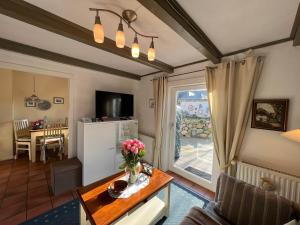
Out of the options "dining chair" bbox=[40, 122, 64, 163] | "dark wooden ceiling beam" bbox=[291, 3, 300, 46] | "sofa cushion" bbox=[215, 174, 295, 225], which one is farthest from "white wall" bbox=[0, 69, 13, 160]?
"dark wooden ceiling beam" bbox=[291, 3, 300, 46]

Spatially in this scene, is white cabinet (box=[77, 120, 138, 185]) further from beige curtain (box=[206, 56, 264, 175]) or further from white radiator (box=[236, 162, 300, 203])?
white radiator (box=[236, 162, 300, 203])

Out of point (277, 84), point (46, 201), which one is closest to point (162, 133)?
point (277, 84)

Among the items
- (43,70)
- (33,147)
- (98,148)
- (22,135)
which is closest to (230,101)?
(98,148)

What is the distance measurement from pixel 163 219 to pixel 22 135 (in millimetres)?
4258

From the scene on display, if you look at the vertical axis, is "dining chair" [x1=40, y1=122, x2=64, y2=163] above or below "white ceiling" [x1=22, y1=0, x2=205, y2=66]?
below

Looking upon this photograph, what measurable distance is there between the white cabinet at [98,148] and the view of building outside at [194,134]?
1.28 meters

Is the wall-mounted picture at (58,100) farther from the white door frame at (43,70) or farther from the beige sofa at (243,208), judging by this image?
the beige sofa at (243,208)

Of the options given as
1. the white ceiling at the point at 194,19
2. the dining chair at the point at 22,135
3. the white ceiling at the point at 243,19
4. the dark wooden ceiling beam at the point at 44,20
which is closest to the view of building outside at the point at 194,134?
the white ceiling at the point at 194,19

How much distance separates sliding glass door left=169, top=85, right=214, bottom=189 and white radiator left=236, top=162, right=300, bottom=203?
1.96 ft

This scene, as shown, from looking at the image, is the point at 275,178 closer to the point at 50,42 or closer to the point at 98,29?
the point at 98,29

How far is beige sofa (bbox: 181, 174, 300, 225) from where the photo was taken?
1.05 meters

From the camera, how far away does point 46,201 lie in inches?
79.4

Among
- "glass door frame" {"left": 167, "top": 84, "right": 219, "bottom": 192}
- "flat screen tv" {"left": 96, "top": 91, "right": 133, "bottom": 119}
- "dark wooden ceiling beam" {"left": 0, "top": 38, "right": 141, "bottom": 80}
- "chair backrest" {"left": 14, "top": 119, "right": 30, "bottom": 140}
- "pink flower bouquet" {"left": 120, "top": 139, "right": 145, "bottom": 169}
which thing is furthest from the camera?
"chair backrest" {"left": 14, "top": 119, "right": 30, "bottom": 140}

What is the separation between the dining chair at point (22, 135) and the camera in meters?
3.43
